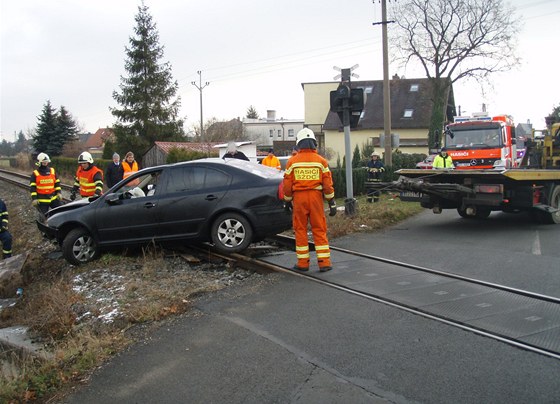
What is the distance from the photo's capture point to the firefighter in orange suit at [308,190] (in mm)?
6691

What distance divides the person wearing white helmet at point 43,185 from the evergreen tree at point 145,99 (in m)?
29.1

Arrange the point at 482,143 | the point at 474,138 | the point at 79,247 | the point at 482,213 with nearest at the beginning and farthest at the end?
1. the point at 79,247
2. the point at 482,213
3. the point at 482,143
4. the point at 474,138

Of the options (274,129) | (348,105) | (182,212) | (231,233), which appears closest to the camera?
(231,233)

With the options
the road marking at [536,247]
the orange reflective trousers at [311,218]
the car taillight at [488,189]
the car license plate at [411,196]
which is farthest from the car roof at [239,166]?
the car taillight at [488,189]

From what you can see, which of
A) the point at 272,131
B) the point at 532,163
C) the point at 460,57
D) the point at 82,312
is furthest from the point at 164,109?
the point at 272,131

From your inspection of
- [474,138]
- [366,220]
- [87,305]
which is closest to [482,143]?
[474,138]

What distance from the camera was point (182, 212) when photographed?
7770mm

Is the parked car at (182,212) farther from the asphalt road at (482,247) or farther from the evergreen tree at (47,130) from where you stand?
the evergreen tree at (47,130)

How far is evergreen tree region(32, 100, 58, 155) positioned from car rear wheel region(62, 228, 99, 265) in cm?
4308

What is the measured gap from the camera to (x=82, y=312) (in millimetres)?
5742

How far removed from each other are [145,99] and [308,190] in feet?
119

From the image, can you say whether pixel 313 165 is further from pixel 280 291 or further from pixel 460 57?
pixel 460 57

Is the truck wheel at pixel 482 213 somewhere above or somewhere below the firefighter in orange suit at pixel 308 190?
below

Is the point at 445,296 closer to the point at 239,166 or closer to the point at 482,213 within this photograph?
the point at 239,166
